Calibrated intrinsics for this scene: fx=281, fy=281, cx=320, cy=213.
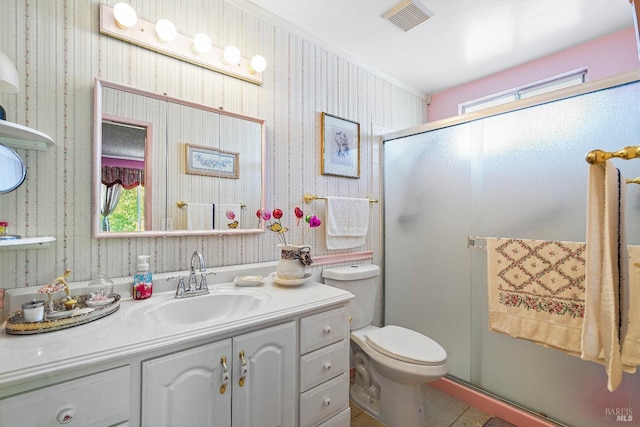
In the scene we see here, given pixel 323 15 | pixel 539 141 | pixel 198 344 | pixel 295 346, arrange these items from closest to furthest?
1. pixel 198 344
2. pixel 295 346
3. pixel 539 141
4. pixel 323 15

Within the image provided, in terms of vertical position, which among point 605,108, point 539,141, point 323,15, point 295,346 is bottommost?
point 295,346

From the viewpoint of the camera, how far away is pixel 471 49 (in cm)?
200

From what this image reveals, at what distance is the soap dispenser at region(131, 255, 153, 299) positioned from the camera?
1.14 meters

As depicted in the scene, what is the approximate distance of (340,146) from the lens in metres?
2.02

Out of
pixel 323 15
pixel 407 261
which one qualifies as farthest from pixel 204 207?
pixel 407 261

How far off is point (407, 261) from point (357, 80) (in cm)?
143

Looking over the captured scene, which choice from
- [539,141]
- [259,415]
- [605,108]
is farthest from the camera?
[539,141]

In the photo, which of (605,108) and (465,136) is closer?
(605,108)

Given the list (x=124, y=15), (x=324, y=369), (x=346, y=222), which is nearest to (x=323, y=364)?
(x=324, y=369)

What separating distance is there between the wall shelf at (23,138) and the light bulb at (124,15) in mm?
569

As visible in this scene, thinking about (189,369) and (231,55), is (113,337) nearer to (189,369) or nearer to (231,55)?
(189,369)

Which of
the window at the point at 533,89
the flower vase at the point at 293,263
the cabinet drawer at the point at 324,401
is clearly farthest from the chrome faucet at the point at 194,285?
the window at the point at 533,89

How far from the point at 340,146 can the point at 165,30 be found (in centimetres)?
118

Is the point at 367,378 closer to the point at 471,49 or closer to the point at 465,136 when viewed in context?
the point at 465,136
